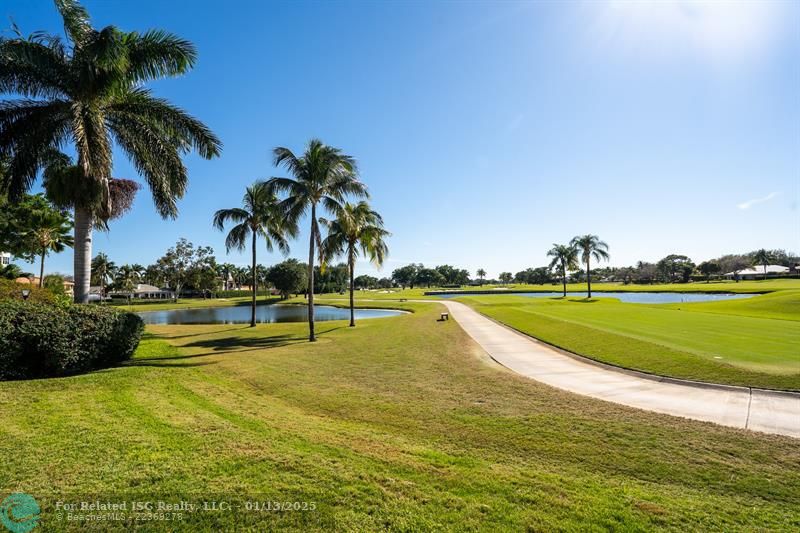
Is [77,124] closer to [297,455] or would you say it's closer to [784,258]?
[297,455]

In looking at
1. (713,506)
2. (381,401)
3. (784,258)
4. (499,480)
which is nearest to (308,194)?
(381,401)

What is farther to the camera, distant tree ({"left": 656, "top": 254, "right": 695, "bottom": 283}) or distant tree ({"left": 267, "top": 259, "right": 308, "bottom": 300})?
distant tree ({"left": 656, "top": 254, "right": 695, "bottom": 283})

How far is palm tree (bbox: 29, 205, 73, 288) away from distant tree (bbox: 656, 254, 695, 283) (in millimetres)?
153178

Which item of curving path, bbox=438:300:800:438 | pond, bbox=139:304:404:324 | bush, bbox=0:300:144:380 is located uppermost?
bush, bbox=0:300:144:380

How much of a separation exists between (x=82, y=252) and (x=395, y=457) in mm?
→ 13129

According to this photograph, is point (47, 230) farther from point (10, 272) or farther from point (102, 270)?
point (102, 270)

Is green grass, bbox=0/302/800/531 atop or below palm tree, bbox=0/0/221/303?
below

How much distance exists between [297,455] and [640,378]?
928 centimetres

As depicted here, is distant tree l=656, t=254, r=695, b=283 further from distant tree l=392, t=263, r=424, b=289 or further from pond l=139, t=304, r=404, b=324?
pond l=139, t=304, r=404, b=324

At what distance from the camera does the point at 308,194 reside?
1897cm

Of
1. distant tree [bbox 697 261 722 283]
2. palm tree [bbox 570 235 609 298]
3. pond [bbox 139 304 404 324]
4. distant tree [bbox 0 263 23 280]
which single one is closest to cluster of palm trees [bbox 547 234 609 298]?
palm tree [bbox 570 235 609 298]

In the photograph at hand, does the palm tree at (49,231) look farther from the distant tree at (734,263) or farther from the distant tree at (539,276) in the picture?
the distant tree at (734,263)

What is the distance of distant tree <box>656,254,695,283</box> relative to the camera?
123438 millimetres

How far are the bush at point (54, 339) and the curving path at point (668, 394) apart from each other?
499 inches
